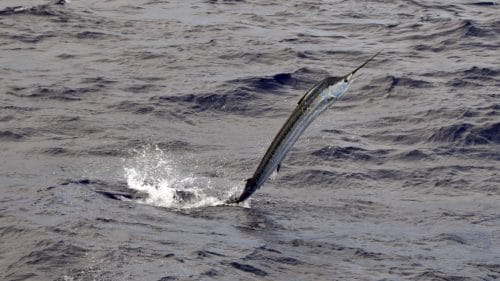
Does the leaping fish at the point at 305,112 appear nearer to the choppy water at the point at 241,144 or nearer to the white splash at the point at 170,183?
the choppy water at the point at 241,144

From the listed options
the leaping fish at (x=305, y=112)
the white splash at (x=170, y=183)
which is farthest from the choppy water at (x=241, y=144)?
the leaping fish at (x=305, y=112)

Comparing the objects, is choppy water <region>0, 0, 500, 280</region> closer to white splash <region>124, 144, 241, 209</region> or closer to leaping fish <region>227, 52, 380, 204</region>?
white splash <region>124, 144, 241, 209</region>

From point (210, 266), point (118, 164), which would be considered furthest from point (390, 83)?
point (210, 266)

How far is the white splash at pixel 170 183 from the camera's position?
11.3m

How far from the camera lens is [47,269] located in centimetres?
877

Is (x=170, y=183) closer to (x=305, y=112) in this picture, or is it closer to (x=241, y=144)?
(x=241, y=144)

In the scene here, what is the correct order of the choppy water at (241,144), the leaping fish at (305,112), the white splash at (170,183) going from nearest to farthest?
the leaping fish at (305,112)
the choppy water at (241,144)
the white splash at (170,183)

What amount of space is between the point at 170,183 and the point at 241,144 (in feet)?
6.42

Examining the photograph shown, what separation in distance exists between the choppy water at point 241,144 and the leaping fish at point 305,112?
0.74 metres

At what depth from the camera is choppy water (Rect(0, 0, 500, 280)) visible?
954 centimetres

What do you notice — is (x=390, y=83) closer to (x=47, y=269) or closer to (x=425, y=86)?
(x=425, y=86)

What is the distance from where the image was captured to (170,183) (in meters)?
11.9

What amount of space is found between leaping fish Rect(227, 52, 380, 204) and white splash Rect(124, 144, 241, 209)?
1.61 metres

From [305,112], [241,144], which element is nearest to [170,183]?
[241,144]
